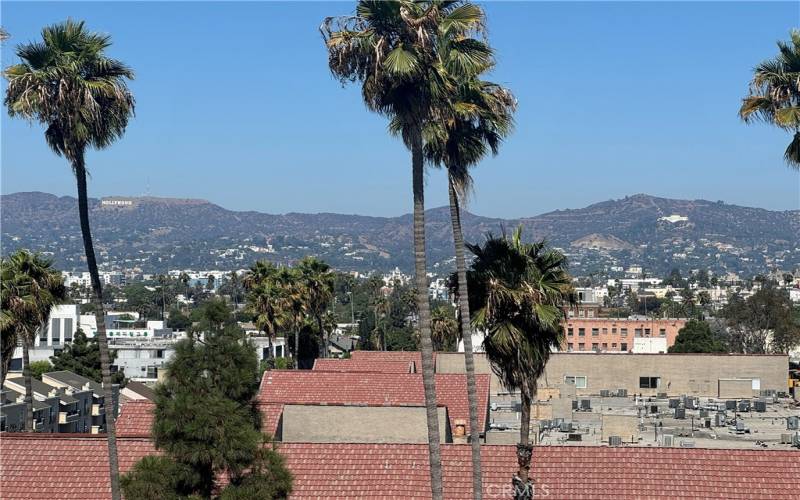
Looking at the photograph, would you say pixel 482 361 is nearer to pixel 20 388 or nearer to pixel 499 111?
pixel 20 388

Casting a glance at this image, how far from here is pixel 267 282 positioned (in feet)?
239

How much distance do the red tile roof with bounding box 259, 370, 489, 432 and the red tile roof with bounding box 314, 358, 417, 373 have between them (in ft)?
32.8

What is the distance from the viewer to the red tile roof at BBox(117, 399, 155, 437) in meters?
35.3

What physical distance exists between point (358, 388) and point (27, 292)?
1165cm

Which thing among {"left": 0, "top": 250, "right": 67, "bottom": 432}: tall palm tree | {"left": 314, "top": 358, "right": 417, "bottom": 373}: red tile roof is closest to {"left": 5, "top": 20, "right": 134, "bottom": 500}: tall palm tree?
{"left": 0, "top": 250, "right": 67, "bottom": 432}: tall palm tree

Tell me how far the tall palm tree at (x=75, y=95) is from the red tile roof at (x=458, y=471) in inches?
251

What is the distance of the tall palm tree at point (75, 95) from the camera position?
2183 cm

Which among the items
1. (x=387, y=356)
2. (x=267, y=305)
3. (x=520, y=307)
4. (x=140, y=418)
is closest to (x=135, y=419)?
(x=140, y=418)

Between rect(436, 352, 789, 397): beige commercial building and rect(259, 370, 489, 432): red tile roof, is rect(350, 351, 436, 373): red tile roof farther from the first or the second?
rect(436, 352, 789, 397): beige commercial building

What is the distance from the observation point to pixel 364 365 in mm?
54281

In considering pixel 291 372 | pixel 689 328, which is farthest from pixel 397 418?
pixel 689 328

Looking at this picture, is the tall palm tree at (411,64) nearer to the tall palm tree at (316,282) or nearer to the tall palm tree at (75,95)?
the tall palm tree at (75,95)

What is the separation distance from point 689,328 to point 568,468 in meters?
87.9

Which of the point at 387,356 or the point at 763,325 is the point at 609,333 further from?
the point at 387,356
